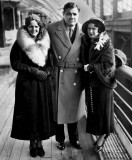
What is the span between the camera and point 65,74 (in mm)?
2406

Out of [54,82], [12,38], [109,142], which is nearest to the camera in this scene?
[54,82]

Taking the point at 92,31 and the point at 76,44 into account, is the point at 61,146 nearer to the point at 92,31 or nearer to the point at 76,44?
the point at 76,44

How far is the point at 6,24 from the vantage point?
12.8m

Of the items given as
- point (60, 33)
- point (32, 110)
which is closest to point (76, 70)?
point (60, 33)

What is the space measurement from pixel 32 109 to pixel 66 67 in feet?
1.81

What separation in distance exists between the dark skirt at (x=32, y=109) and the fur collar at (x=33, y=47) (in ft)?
0.78

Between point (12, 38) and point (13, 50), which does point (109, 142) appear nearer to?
point (13, 50)

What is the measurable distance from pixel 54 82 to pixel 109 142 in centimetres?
95

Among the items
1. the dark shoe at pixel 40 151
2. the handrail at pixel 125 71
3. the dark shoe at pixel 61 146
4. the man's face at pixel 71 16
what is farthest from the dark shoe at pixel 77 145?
the man's face at pixel 71 16

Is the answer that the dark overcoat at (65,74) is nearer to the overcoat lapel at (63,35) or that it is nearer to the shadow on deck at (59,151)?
the overcoat lapel at (63,35)

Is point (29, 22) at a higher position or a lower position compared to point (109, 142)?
higher

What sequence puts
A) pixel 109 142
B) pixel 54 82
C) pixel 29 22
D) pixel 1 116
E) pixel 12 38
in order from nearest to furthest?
pixel 29 22
pixel 54 82
pixel 109 142
pixel 1 116
pixel 12 38

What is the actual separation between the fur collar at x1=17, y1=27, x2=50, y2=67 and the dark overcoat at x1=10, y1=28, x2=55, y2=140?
75 mm

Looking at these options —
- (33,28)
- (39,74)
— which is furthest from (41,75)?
(33,28)
